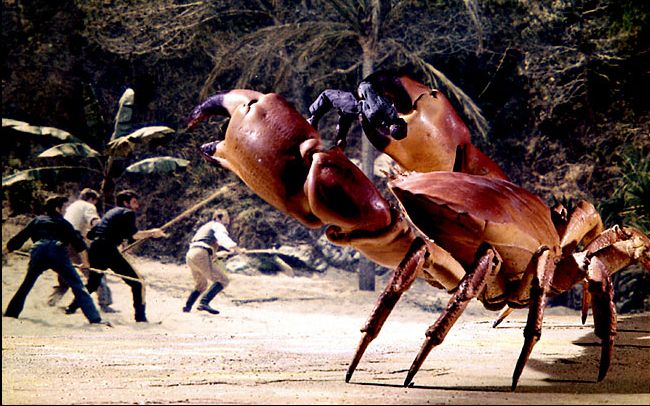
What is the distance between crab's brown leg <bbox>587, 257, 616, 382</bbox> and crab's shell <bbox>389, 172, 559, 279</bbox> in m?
0.15

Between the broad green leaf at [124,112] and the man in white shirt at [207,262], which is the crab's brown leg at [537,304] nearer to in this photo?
the man in white shirt at [207,262]

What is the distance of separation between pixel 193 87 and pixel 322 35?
2.24 meters

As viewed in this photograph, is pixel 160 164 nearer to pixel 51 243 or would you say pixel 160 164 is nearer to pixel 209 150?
pixel 51 243

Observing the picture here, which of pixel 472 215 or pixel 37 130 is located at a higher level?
pixel 472 215

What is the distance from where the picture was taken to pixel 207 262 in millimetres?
7223

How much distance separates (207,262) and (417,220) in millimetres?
5858

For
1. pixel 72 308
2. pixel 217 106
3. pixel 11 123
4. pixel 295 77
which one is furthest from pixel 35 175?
pixel 217 106

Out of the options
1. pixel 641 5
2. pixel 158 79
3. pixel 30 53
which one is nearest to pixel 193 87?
pixel 158 79

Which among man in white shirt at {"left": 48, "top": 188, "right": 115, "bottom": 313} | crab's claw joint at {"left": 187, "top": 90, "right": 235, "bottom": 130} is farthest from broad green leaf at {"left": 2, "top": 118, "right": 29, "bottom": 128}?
crab's claw joint at {"left": 187, "top": 90, "right": 235, "bottom": 130}

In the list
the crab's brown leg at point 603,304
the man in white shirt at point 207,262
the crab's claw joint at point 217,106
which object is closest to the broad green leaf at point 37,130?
the man in white shirt at point 207,262

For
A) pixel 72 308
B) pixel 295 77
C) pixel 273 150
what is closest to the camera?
pixel 273 150

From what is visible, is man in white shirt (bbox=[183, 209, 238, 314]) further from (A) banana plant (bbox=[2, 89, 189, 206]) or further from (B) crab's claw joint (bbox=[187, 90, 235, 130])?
(B) crab's claw joint (bbox=[187, 90, 235, 130])

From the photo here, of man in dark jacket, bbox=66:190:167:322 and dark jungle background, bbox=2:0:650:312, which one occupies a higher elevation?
dark jungle background, bbox=2:0:650:312

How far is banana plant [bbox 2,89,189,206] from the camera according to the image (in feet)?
26.7
